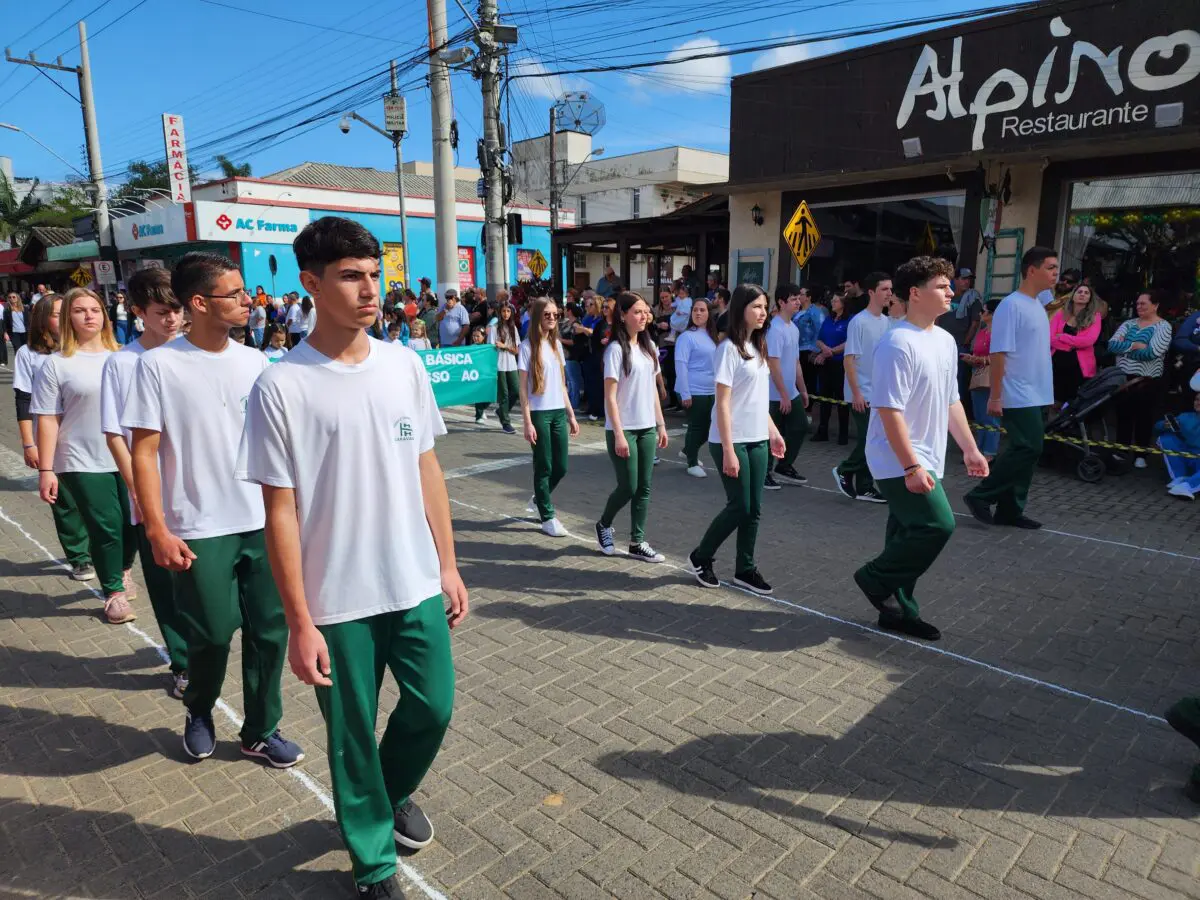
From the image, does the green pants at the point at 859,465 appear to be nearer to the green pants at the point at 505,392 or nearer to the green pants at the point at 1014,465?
the green pants at the point at 1014,465

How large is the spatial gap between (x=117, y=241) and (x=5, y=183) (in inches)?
826

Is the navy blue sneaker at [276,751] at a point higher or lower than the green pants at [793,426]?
lower

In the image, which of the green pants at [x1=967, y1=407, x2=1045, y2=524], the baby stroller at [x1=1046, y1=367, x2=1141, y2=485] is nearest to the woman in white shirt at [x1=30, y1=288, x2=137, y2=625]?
the green pants at [x1=967, y1=407, x2=1045, y2=524]

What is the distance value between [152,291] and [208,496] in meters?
1.27

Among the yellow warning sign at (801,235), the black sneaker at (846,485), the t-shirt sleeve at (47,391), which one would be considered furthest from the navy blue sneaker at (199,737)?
the yellow warning sign at (801,235)

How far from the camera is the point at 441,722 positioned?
248 centimetres

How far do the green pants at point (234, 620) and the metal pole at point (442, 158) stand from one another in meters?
12.8

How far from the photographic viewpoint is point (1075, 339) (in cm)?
912

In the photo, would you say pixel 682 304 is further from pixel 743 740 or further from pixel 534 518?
pixel 743 740

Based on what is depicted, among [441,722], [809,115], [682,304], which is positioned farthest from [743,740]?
[809,115]

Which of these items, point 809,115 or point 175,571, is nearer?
point 175,571

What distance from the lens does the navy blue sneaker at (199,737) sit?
11.0 feet

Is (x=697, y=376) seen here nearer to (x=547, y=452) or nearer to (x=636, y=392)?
(x=547, y=452)

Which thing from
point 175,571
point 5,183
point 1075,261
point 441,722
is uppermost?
point 5,183
